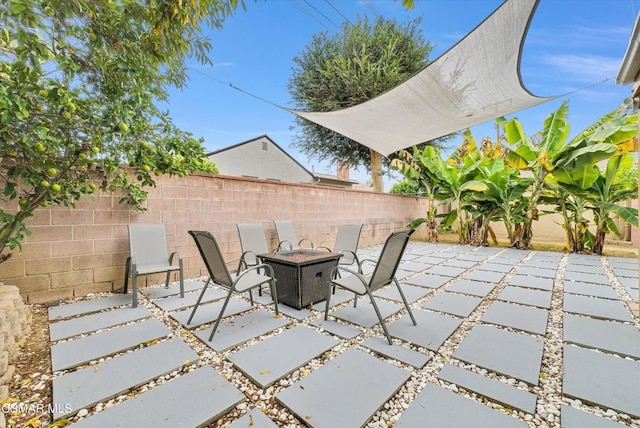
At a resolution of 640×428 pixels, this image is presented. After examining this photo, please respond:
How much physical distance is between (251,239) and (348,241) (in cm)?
170

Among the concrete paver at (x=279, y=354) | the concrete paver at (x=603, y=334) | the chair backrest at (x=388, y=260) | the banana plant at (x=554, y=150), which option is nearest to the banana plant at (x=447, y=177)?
the banana plant at (x=554, y=150)

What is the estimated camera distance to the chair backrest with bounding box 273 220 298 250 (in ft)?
17.7

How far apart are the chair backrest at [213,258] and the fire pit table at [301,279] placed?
780mm

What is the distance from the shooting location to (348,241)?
4586 millimetres

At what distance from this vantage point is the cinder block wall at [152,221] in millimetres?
3145

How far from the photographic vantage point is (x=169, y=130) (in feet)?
9.91

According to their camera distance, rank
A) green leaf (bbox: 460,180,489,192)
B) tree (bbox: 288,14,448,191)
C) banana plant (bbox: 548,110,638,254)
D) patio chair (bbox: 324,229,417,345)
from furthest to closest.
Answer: tree (bbox: 288,14,448,191)
green leaf (bbox: 460,180,489,192)
banana plant (bbox: 548,110,638,254)
patio chair (bbox: 324,229,417,345)

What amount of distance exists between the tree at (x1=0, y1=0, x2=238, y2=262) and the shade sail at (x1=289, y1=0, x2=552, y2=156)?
3.19 m

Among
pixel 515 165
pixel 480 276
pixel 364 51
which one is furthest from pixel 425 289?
pixel 364 51

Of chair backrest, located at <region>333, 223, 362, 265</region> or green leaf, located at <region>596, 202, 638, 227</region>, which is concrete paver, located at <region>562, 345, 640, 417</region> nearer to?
chair backrest, located at <region>333, 223, 362, 265</region>

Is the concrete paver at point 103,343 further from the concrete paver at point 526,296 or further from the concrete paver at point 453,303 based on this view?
the concrete paver at point 526,296

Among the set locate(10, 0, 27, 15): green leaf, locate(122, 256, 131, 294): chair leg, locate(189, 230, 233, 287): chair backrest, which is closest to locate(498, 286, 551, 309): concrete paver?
locate(189, 230, 233, 287): chair backrest

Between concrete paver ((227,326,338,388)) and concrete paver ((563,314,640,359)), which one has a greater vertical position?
concrete paver ((227,326,338,388))

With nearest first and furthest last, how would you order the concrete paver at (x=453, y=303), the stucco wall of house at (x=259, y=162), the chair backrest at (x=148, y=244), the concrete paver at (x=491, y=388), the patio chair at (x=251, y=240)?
1. the concrete paver at (x=491, y=388)
2. the concrete paver at (x=453, y=303)
3. the chair backrest at (x=148, y=244)
4. the patio chair at (x=251, y=240)
5. the stucco wall of house at (x=259, y=162)
